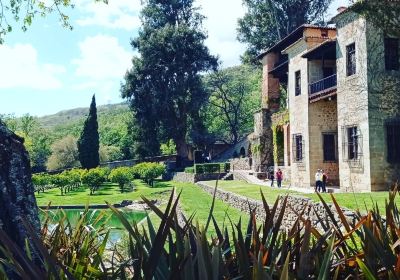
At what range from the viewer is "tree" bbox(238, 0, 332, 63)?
124ft

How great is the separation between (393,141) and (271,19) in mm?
22214

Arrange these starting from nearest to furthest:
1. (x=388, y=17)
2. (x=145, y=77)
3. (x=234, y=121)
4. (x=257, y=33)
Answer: (x=388, y=17) < (x=257, y=33) < (x=145, y=77) < (x=234, y=121)

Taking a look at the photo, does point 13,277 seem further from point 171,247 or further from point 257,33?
point 257,33

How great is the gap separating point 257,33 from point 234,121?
2064 cm

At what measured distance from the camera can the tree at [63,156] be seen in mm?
62188

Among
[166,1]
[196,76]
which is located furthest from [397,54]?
[166,1]

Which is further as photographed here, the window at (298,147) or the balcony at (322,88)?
the window at (298,147)

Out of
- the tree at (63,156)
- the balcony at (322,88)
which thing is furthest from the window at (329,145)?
the tree at (63,156)

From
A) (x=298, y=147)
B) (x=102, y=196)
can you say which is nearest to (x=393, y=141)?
(x=298, y=147)

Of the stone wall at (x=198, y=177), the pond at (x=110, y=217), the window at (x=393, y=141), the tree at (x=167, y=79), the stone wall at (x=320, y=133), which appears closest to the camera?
the pond at (x=110, y=217)

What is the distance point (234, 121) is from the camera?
59531 millimetres

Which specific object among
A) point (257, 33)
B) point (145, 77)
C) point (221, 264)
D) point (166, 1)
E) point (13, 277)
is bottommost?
point (13, 277)

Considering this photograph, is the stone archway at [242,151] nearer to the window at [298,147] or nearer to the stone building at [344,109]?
the stone building at [344,109]

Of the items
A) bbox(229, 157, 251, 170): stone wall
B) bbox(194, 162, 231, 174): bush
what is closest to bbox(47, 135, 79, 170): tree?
bbox(194, 162, 231, 174): bush
